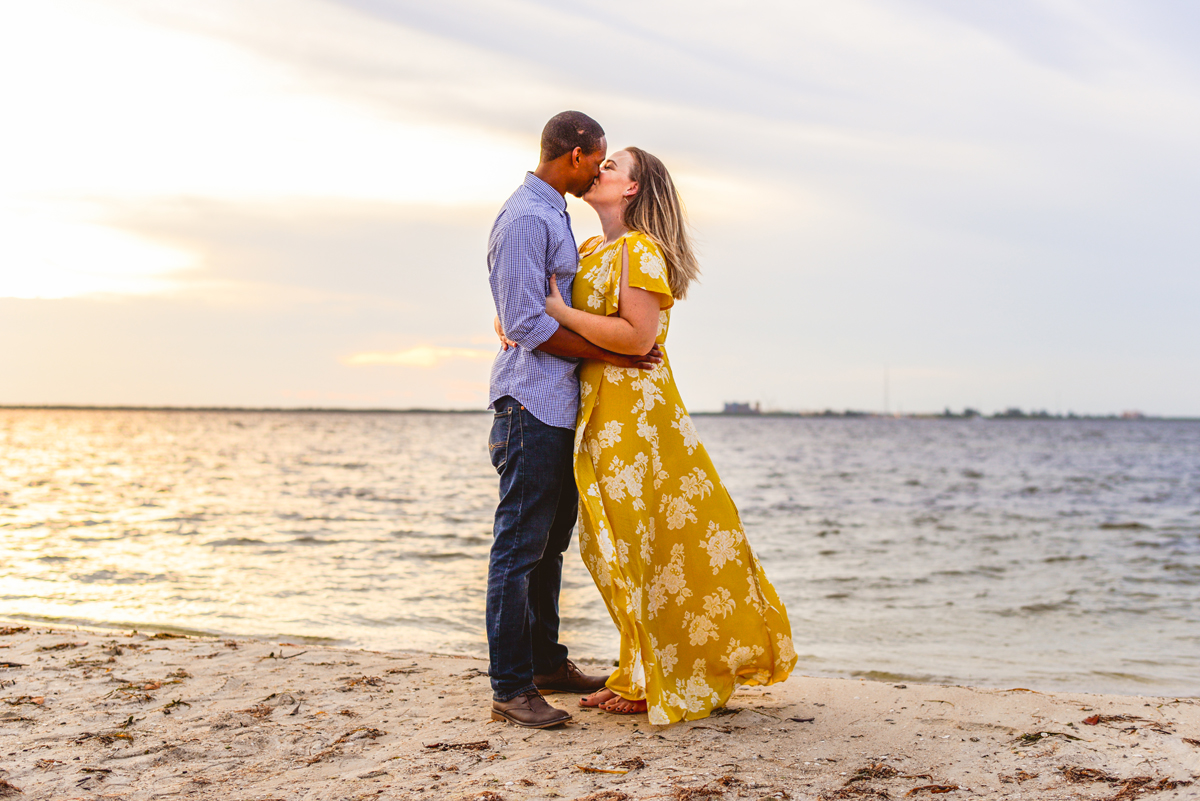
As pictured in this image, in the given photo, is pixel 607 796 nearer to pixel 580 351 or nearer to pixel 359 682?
pixel 580 351

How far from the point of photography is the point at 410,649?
5340mm

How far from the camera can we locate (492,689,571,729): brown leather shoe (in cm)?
313

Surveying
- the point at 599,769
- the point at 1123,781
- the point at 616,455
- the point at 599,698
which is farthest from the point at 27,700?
the point at 1123,781

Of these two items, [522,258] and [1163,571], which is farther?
[1163,571]

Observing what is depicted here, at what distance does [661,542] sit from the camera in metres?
3.25

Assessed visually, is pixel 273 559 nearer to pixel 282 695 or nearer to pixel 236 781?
pixel 282 695

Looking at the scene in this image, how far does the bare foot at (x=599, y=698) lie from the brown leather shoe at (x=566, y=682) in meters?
0.19

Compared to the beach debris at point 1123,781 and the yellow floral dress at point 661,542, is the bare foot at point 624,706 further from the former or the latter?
the beach debris at point 1123,781

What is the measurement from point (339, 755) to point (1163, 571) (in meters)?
9.80

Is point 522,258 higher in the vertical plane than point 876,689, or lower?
higher

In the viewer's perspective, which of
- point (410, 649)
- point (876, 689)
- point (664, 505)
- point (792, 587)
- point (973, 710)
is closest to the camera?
point (664, 505)

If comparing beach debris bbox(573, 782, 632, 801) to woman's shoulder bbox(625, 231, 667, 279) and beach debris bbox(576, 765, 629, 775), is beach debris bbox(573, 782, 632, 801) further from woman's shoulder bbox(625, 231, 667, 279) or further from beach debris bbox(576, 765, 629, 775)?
woman's shoulder bbox(625, 231, 667, 279)

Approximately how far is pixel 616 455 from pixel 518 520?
45cm

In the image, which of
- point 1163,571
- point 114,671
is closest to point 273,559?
point 114,671
